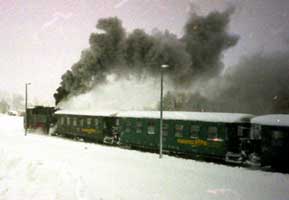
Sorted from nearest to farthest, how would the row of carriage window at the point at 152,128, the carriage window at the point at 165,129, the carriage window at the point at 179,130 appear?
the row of carriage window at the point at 152,128 → the carriage window at the point at 179,130 → the carriage window at the point at 165,129

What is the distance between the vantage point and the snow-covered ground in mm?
14133

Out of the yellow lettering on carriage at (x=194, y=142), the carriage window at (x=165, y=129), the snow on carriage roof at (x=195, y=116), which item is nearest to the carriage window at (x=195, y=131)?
the yellow lettering on carriage at (x=194, y=142)

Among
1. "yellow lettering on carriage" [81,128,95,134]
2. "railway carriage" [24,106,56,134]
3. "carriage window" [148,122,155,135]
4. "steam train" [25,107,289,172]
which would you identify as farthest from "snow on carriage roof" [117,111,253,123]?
"railway carriage" [24,106,56,134]

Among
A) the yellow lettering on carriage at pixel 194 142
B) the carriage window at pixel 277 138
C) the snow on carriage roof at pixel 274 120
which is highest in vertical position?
the snow on carriage roof at pixel 274 120

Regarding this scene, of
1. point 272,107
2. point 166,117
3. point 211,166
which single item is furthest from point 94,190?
point 272,107

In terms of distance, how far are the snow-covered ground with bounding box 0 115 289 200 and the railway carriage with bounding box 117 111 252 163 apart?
199 centimetres

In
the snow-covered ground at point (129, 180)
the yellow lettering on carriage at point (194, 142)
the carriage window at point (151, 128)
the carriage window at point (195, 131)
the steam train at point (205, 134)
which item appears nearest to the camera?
the snow-covered ground at point (129, 180)

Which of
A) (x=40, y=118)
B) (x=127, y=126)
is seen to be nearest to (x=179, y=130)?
(x=127, y=126)

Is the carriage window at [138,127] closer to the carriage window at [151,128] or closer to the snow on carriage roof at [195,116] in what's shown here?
the snow on carriage roof at [195,116]

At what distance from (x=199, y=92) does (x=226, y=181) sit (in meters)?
50.7

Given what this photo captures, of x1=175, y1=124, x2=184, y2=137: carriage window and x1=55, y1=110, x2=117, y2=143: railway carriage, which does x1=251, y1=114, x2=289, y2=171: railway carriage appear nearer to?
x1=175, y1=124, x2=184, y2=137: carriage window

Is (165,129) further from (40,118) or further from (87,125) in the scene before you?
(40,118)

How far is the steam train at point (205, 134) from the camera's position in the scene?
810 inches

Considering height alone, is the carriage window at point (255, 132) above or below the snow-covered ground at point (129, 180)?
above
